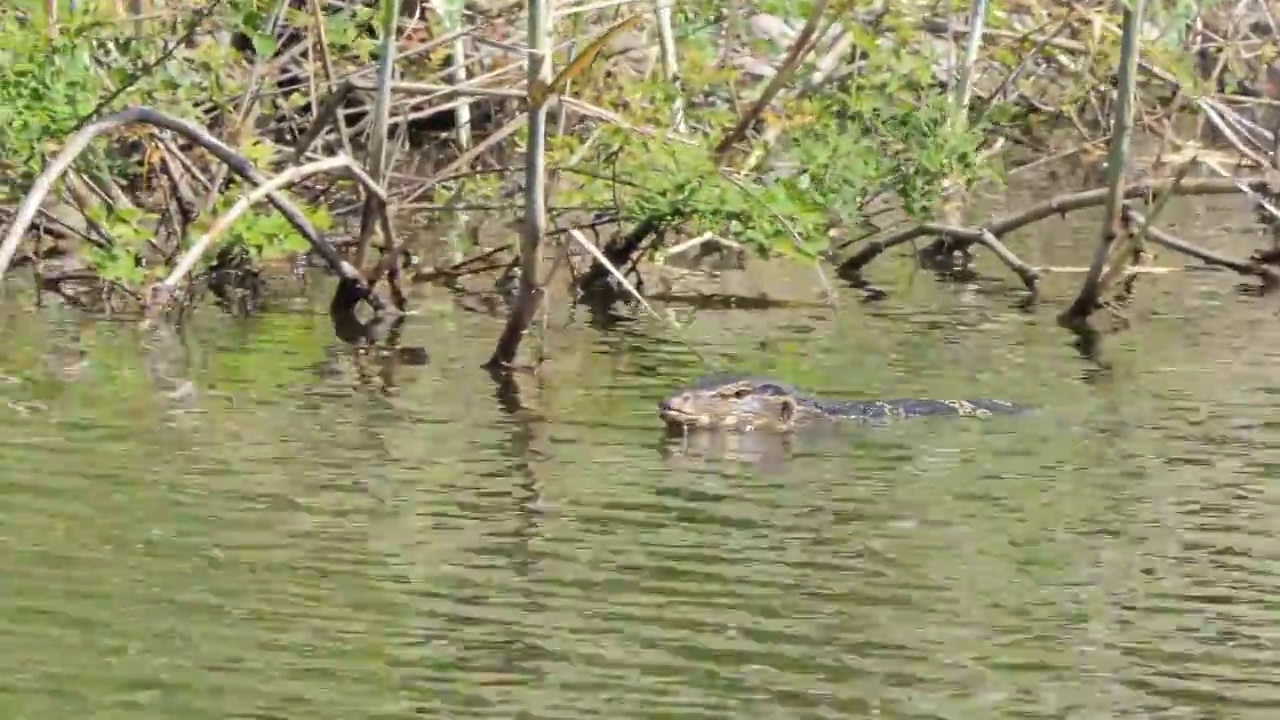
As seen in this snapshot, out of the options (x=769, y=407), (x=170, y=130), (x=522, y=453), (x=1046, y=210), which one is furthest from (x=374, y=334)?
(x=1046, y=210)

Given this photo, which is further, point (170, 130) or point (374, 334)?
point (374, 334)

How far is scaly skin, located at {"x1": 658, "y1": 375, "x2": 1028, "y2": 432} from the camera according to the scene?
13648 mm

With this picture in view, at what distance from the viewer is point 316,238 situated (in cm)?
1595

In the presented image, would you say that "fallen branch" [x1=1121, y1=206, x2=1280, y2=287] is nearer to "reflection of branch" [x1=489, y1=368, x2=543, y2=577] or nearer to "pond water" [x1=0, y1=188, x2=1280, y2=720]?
"pond water" [x1=0, y1=188, x2=1280, y2=720]

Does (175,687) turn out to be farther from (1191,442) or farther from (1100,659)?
(1191,442)

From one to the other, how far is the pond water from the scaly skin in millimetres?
242

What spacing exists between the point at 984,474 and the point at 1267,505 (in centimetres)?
144

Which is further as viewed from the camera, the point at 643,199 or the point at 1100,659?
the point at 643,199

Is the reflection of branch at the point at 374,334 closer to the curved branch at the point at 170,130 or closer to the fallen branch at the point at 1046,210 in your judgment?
the curved branch at the point at 170,130

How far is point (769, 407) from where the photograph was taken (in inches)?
551

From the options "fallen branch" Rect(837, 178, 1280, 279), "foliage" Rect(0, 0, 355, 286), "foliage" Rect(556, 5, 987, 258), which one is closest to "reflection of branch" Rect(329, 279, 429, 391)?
"foliage" Rect(0, 0, 355, 286)

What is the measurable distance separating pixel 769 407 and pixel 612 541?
3852 mm

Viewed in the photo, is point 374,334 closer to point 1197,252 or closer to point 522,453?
point 522,453

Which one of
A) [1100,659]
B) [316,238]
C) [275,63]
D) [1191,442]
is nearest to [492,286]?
[275,63]
